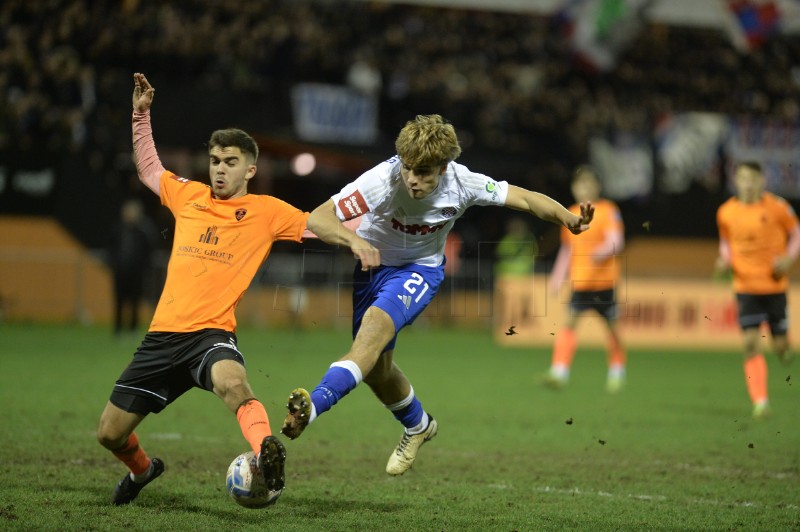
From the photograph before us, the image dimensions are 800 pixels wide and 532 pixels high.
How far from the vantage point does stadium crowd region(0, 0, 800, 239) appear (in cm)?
1944

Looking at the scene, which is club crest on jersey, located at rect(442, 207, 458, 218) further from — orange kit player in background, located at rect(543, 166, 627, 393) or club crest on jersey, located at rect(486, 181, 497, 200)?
orange kit player in background, located at rect(543, 166, 627, 393)

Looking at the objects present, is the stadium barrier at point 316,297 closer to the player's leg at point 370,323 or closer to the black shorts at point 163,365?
the player's leg at point 370,323

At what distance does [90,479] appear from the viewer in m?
7.01

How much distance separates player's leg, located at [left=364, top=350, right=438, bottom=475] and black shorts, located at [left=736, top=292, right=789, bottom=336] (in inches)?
195

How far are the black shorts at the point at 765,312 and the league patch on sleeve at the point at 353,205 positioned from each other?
6069 millimetres

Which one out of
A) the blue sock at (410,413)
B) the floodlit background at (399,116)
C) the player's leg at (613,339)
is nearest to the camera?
the blue sock at (410,413)

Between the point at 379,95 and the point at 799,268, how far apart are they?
1108 centimetres

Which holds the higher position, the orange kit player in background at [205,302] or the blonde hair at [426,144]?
the blonde hair at [426,144]

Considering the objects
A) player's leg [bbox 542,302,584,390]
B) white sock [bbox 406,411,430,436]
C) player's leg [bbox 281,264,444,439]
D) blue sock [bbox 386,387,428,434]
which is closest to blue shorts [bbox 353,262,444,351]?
player's leg [bbox 281,264,444,439]

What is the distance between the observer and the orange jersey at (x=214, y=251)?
610 centimetres

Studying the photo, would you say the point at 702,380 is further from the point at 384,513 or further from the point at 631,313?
the point at 384,513

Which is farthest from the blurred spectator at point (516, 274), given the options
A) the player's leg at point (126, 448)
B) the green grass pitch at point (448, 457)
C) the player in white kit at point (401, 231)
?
the player's leg at point (126, 448)

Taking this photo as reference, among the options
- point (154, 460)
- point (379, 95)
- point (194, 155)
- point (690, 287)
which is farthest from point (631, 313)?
point (154, 460)

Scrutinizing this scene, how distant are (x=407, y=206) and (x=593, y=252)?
7371mm
